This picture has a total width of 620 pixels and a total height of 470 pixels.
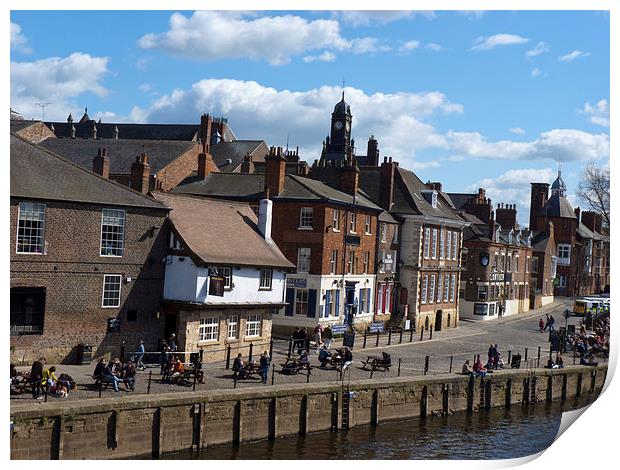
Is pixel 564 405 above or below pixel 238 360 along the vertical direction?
below

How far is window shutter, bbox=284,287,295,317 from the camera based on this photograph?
145ft

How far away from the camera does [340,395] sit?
3045cm

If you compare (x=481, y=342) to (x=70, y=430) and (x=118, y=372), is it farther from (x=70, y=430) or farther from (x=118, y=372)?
(x=70, y=430)

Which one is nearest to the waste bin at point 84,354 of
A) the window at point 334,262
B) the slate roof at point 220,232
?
the slate roof at point 220,232

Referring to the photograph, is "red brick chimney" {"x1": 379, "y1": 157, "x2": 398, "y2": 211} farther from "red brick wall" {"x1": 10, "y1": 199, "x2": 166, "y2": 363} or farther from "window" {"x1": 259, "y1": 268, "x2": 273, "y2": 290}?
"red brick wall" {"x1": 10, "y1": 199, "x2": 166, "y2": 363}

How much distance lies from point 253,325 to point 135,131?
51.6m

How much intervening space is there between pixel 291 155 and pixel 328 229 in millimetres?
33514

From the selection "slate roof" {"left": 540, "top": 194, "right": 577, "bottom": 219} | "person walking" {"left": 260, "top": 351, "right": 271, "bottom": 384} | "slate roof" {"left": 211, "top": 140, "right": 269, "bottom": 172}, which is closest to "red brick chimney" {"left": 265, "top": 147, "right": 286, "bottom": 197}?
"person walking" {"left": 260, "top": 351, "right": 271, "bottom": 384}

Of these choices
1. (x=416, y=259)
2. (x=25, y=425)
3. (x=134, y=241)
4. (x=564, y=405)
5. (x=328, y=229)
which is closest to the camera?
(x=25, y=425)

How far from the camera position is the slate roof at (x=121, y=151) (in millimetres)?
57875

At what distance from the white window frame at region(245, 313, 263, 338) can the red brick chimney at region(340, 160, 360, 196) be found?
47.0ft

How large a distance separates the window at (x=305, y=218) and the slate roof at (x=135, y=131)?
Answer: 37356 millimetres

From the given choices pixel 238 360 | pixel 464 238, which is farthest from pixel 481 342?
pixel 238 360

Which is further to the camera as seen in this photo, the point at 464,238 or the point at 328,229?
the point at 464,238
